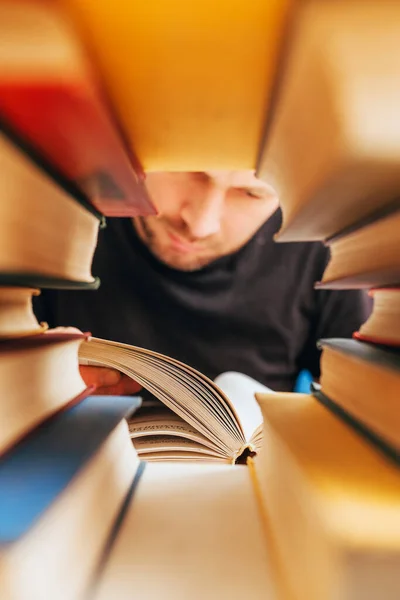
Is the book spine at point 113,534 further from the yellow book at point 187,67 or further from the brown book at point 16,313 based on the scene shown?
the yellow book at point 187,67

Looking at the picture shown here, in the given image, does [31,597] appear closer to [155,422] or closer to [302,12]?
[302,12]

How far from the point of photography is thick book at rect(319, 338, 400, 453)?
0.97 ft

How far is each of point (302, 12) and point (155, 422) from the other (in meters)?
0.52

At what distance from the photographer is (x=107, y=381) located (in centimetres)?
84

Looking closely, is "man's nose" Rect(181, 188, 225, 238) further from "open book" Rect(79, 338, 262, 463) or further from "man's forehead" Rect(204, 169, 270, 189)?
"open book" Rect(79, 338, 262, 463)

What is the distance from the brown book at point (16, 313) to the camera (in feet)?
1.20

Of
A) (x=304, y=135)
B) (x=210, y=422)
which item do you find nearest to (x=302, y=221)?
(x=304, y=135)

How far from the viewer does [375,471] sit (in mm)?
287

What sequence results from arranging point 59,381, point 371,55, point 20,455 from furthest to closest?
point 59,381 → point 20,455 → point 371,55

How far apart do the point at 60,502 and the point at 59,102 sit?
21 centimetres

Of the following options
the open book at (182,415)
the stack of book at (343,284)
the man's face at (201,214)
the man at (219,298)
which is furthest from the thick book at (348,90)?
the man at (219,298)

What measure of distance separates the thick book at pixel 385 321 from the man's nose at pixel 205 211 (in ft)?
1.69

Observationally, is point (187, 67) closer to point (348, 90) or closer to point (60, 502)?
point (348, 90)

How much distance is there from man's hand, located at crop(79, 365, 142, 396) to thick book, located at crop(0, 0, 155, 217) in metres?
0.48
